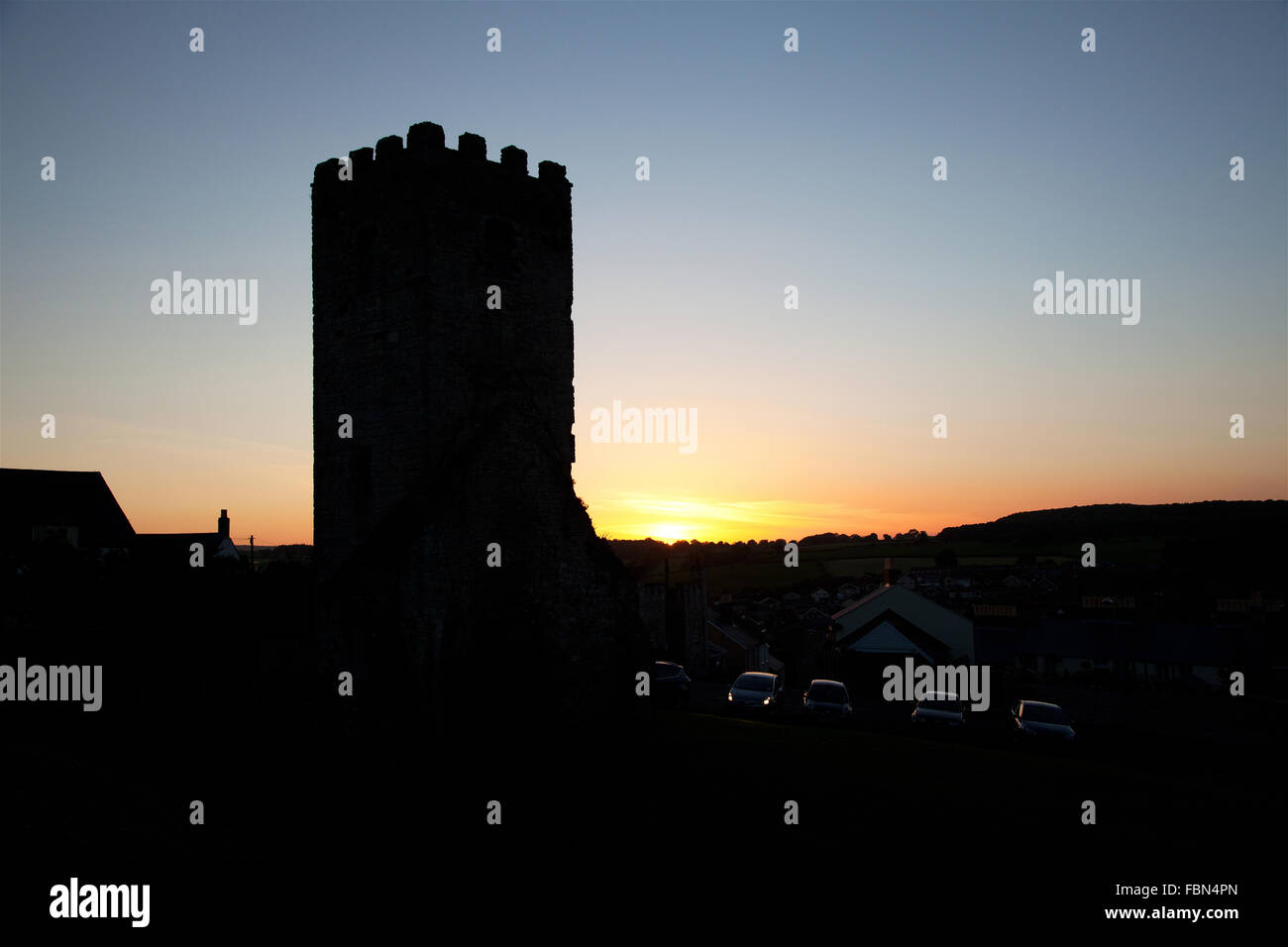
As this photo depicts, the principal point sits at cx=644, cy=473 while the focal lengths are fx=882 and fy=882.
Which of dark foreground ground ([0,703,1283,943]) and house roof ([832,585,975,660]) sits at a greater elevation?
dark foreground ground ([0,703,1283,943])

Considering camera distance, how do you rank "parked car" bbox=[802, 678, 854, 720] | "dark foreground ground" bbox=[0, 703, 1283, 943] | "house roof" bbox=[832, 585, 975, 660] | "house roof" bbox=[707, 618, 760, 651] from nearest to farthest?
1. "dark foreground ground" bbox=[0, 703, 1283, 943]
2. "parked car" bbox=[802, 678, 854, 720]
3. "house roof" bbox=[832, 585, 975, 660]
4. "house roof" bbox=[707, 618, 760, 651]

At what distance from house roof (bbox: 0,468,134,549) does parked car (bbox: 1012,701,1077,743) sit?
4096cm

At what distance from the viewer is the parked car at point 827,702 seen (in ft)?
102

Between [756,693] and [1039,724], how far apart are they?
9.42 metres

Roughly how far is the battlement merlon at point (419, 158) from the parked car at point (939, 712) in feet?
70.9

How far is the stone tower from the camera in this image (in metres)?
16.7

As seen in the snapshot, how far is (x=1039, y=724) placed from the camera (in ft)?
94.1

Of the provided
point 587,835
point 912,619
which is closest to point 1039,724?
point 587,835

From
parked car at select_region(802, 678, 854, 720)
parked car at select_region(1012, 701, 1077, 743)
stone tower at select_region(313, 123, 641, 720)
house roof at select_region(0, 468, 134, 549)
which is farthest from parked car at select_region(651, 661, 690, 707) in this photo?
house roof at select_region(0, 468, 134, 549)

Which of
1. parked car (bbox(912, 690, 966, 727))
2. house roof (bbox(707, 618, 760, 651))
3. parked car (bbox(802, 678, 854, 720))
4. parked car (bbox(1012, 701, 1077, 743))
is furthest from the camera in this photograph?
Result: house roof (bbox(707, 618, 760, 651))

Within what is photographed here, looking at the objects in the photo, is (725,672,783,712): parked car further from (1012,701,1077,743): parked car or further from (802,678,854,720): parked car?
(1012,701,1077,743): parked car

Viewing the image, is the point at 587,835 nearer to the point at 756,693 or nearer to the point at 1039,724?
the point at 756,693

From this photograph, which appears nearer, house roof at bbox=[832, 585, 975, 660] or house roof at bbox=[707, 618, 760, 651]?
house roof at bbox=[832, 585, 975, 660]

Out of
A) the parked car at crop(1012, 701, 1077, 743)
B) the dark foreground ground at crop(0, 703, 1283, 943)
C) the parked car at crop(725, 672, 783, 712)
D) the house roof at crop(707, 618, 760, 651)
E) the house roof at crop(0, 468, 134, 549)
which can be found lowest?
the house roof at crop(707, 618, 760, 651)
